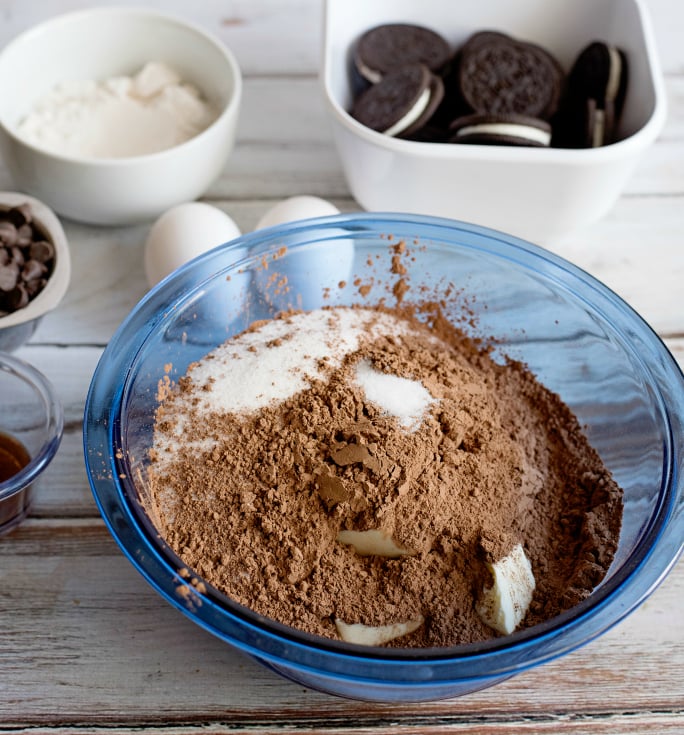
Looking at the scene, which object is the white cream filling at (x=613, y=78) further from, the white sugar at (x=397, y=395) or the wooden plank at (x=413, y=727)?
the wooden plank at (x=413, y=727)

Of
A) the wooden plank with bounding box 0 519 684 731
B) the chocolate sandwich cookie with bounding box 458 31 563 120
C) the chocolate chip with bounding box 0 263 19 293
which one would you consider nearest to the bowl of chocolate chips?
the chocolate chip with bounding box 0 263 19 293

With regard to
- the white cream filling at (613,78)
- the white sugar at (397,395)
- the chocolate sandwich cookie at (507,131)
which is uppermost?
the white cream filling at (613,78)

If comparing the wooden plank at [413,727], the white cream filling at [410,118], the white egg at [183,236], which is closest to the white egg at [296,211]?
the white egg at [183,236]

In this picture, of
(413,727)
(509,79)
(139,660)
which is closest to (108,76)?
(509,79)

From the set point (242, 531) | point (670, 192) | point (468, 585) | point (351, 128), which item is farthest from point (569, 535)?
point (670, 192)

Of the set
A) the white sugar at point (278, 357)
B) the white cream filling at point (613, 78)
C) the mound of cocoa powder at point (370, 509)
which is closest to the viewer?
the mound of cocoa powder at point (370, 509)

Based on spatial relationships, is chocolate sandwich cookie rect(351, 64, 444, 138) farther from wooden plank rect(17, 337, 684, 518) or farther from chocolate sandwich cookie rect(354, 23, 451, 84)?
wooden plank rect(17, 337, 684, 518)

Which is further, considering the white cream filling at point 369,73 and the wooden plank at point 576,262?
the white cream filling at point 369,73
